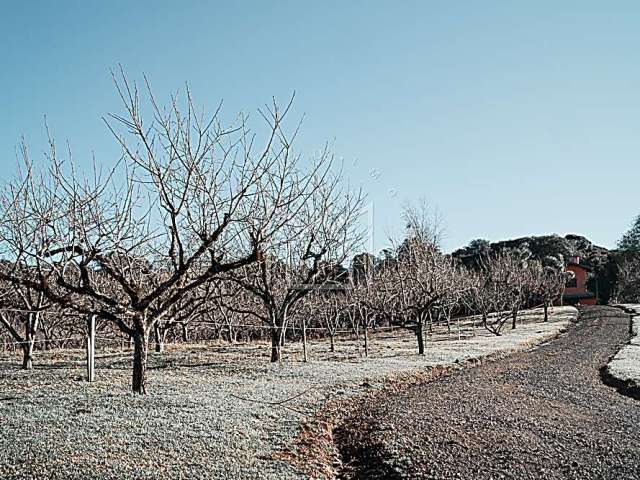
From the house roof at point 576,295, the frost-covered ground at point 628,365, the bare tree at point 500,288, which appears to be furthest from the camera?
the house roof at point 576,295

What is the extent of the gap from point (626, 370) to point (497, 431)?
10.1 meters

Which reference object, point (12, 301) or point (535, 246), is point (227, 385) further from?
point (535, 246)

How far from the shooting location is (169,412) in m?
10.3

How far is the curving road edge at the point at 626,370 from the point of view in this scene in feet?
50.8

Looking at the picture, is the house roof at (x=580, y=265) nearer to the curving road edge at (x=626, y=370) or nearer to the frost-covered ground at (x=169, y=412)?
the curving road edge at (x=626, y=370)

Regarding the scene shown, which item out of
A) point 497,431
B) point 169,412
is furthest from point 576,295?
point 169,412

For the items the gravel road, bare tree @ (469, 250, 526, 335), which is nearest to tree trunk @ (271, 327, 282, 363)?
the gravel road

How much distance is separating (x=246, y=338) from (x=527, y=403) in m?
22.6

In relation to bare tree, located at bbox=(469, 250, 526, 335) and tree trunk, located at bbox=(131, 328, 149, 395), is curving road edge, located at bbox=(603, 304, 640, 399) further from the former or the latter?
bare tree, located at bbox=(469, 250, 526, 335)

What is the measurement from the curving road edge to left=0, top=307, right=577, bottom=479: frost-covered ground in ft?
16.0

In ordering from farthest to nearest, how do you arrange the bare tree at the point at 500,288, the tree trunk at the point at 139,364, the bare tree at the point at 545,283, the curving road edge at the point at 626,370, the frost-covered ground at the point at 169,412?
the bare tree at the point at 545,283 < the bare tree at the point at 500,288 < the curving road edge at the point at 626,370 < the tree trunk at the point at 139,364 < the frost-covered ground at the point at 169,412

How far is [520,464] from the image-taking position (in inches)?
322

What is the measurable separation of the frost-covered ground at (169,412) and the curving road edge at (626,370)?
489cm

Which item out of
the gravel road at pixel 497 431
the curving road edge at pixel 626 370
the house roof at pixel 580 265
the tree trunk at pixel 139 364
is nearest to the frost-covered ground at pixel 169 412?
the tree trunk at pixel 139 364
